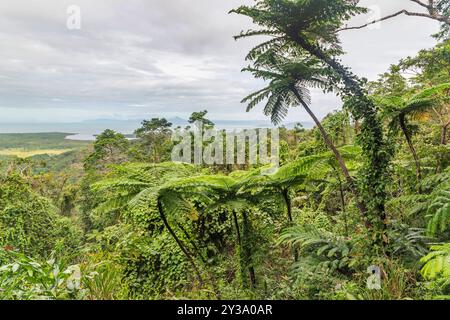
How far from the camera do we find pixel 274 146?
10469 millimetres

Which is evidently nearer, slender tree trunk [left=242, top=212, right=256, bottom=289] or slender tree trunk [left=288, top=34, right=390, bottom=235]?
slender tree trunk [left=288, top=34, right=390, bottom=235]

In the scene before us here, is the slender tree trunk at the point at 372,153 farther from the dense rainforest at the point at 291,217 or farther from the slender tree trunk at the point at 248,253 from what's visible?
the slender tree trunk at the point at 248,253

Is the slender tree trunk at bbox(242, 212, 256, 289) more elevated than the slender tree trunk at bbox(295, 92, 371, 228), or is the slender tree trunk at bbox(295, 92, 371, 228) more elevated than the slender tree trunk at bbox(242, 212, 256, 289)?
the slender tree trunk at bbox(295, 92, 371, 228)

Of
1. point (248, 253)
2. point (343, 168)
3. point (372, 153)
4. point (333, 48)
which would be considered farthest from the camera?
point (248, 253)

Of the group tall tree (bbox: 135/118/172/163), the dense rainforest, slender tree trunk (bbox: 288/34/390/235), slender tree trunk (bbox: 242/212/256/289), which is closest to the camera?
the dense rainforest

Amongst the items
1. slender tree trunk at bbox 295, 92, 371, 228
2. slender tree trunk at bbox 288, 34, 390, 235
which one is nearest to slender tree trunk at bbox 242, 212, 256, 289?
slender tree trunk at bbox 295, 92, 371, 228

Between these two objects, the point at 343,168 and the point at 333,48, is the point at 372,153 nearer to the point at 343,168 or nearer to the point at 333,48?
the point at 343,168

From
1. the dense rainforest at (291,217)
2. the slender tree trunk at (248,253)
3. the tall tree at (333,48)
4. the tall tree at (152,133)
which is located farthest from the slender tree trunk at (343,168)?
the tall tree at (152,133)

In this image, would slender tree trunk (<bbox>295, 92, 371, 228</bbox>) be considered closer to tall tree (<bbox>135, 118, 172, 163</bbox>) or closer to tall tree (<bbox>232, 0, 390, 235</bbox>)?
tall tree (<bbox>232, 0, 390, 235</bbox>)

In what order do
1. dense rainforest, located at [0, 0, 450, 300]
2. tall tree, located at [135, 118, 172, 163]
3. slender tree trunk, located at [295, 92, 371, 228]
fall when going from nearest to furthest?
dense rainforest, located at [0, 0, 450, 300]
slender tree trunk, located at [295, 92, 371, 228]
tall tree, located at [135, 118, 172, 163]

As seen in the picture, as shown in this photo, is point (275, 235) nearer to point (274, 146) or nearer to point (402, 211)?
point (402, 211)

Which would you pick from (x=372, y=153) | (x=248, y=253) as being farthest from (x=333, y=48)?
(x=248, y=253)

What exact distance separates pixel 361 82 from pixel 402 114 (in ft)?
3.39

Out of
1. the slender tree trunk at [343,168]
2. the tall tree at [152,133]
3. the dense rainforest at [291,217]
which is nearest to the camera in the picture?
the dense rainforest at [291,217]
